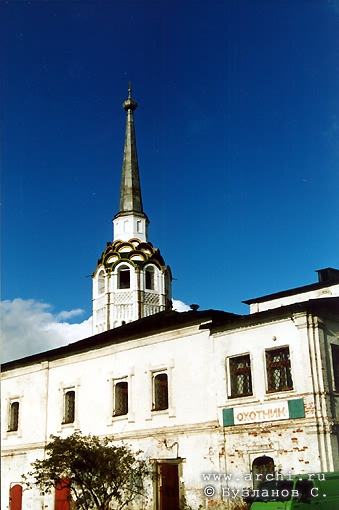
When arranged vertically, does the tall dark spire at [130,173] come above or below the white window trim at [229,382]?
above

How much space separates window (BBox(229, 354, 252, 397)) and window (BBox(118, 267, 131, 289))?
3325 cm

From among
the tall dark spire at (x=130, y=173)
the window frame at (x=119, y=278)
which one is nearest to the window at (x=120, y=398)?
the window frame at (x=119, y=278)

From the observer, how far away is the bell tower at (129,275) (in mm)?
53219

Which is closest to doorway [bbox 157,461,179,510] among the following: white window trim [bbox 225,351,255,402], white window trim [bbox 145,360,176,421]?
white window trim [bbox 145,360,176,421]

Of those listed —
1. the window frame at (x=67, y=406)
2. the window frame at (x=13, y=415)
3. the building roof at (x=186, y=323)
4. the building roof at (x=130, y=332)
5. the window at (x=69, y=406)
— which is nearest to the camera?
the building roof at (x=186, y=323)

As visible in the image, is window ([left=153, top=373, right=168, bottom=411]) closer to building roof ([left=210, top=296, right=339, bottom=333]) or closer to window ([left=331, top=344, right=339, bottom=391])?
building roof ([left=210, top=296, right=339, bottom=333])

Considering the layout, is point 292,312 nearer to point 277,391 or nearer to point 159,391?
point 277,391

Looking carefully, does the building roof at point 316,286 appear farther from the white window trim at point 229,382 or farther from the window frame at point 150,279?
the window frame at point 150,279

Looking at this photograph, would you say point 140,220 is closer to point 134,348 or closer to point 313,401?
point 134,348

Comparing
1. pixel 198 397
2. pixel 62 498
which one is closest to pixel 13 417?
pixel 62 498

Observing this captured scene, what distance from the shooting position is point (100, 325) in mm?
54406

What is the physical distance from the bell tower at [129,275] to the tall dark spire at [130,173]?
0.29 feet

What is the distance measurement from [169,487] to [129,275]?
32765 millimetres

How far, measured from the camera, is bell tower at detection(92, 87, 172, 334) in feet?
175
